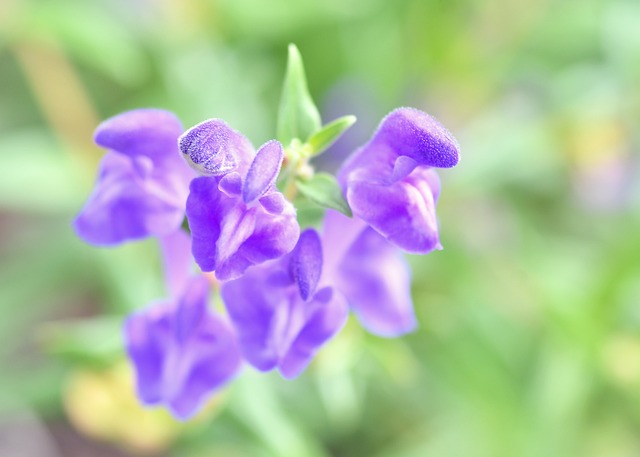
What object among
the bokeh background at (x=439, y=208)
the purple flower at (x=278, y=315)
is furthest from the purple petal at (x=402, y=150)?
the bokeh background at (x=439, y=208)

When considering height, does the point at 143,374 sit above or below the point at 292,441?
above

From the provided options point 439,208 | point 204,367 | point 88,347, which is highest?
point 204,367

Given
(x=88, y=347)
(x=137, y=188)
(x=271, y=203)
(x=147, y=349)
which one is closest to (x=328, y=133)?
(x=271, y=203)

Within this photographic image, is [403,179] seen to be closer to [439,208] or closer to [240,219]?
[240,219]

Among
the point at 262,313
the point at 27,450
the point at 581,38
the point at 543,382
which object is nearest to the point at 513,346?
the point at 543,382

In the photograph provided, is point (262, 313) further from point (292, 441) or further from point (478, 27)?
point (478, 27)

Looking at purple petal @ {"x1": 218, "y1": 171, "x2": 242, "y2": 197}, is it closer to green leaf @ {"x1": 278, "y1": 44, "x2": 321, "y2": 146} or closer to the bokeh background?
green leaf @ {"x1": 278, "y1": 44, "x2": 321, "y2": 146}

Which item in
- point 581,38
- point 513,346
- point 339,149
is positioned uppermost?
point 581,38
